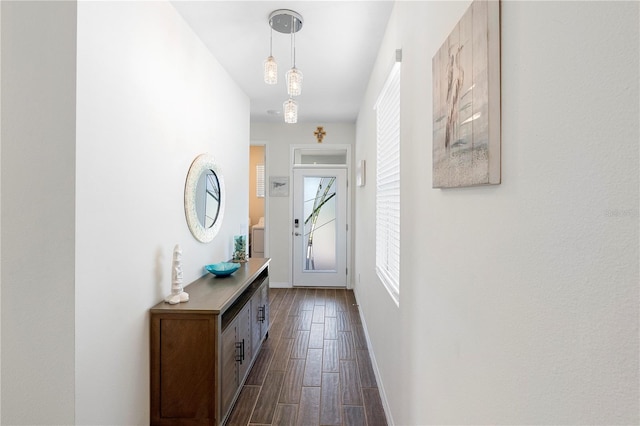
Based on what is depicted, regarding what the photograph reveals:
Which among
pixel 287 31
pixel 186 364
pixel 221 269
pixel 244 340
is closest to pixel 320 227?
pixel 221 269

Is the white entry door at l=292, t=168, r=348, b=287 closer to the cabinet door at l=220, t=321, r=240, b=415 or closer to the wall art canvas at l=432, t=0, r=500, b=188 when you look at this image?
the cabinet door at l=220, t=321, r=240, b=415

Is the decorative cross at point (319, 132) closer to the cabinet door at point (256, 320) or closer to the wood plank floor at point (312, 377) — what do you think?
the wood plank floor at point (312, 377)

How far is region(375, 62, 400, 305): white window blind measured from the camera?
2.19 metres

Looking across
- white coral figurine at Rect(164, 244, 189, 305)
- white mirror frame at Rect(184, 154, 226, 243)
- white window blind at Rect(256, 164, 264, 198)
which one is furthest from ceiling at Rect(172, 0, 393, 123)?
white window blind at Rect(256, 164, 264, 198)

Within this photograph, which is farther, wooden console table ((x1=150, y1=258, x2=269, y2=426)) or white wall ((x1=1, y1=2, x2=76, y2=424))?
wooden console table ((x1=150, y1=258, x2=269, y2=426))

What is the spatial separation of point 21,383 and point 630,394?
195 cm

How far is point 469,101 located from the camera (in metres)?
0.93

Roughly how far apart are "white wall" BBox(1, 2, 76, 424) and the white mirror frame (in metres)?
0.98

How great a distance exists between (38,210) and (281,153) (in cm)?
413

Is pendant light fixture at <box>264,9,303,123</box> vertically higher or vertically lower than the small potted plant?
higher

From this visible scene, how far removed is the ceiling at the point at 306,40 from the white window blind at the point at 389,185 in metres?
0.45

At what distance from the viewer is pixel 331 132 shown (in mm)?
5367

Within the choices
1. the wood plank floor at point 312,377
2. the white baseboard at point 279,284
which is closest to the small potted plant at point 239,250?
the wood plank floor at point 312,377

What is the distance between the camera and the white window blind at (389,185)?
2.19 metres
